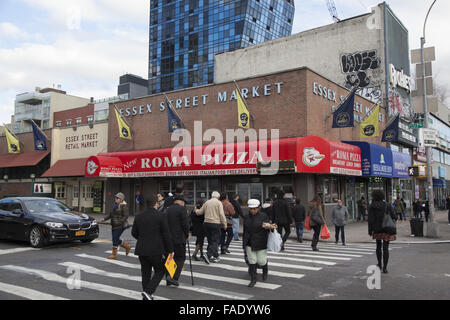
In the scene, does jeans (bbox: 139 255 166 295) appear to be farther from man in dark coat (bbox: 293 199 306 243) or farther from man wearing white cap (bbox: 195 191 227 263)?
man in dark coat (bbox: 293 199 306 243)

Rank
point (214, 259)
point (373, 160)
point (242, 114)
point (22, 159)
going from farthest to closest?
point (22, 159)
point (373, 160)
point (242, 114)
point (214, 259)

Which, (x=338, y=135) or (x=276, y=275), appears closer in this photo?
(x=276, y=275)

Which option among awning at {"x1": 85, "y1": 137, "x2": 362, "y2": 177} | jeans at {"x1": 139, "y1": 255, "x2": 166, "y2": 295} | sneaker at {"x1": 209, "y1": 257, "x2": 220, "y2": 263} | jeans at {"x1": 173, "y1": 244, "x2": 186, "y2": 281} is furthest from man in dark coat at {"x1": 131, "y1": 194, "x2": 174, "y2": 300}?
awning at {"x1": 85, "y1": 137, "x2": 362, "y2": 177}

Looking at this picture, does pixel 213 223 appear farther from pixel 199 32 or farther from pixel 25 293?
pixel 199 32

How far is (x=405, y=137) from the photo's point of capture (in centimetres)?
3045

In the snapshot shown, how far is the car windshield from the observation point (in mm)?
12844

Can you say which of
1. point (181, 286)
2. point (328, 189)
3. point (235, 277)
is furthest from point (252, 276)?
point (328, 189)

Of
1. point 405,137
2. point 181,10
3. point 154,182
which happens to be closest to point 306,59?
point 405,137

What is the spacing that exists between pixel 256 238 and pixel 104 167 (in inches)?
719

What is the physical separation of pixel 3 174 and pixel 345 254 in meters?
33.8

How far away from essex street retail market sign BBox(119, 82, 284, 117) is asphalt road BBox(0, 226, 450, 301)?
10.9 m

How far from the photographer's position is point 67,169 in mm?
28531

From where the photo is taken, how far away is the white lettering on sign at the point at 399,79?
92.7ft
